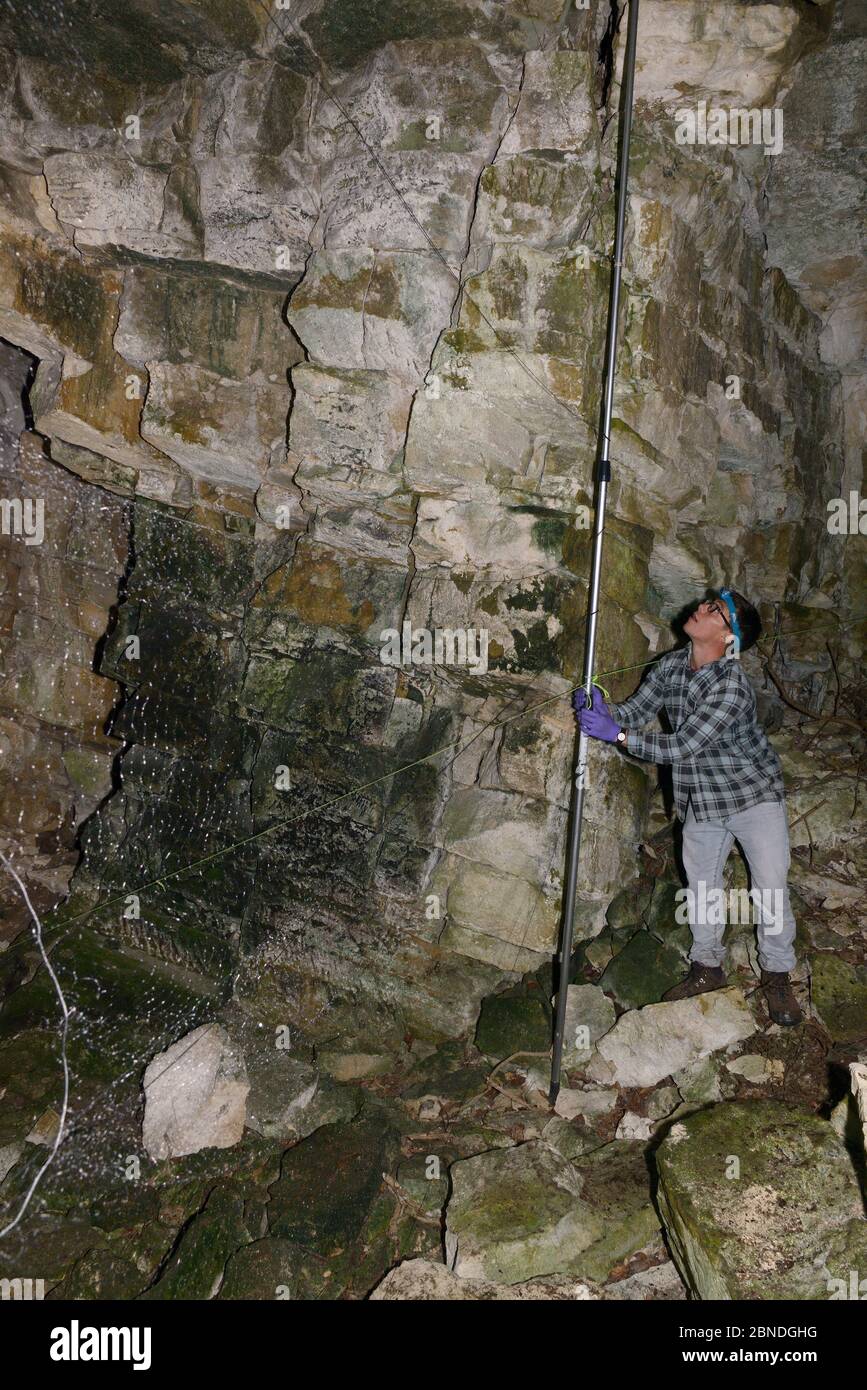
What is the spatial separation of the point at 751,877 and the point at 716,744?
2.94 feet

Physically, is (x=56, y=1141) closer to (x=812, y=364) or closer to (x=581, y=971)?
(x=581, y=971)

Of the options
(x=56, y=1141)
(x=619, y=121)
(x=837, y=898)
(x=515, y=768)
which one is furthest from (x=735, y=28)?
(x=56, y=1141)

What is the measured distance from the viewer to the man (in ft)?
14.5

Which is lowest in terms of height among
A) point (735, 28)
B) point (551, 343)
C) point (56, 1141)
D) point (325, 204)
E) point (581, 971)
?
point (56, 1141)

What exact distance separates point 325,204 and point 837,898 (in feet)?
18.3


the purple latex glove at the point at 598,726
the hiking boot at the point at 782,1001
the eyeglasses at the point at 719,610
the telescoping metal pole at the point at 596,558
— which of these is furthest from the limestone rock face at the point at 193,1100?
the eyeglasses at the point at 719,610

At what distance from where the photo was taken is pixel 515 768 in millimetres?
5133

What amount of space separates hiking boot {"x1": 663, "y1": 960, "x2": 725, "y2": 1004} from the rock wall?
→ 649mm

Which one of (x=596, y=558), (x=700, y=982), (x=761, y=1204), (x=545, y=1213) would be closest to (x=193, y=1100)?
(x=545, y=1213)

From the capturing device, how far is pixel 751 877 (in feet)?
15.6

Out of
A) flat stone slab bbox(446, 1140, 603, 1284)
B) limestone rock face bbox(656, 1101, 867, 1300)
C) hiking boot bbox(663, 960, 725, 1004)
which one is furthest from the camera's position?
hiking boot bbox(663, 960, 725, 1004)

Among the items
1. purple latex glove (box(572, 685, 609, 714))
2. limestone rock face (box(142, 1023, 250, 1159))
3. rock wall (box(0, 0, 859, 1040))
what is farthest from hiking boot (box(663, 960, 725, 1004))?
limestone rock face (box(142, 1023, 250, 1159))

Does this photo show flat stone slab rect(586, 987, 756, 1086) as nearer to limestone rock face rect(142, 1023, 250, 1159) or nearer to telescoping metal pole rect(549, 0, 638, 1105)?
telescoping metal pole rect(549, 0, 638, 1105)

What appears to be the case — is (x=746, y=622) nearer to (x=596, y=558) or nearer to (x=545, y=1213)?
(x=596, y=558)
